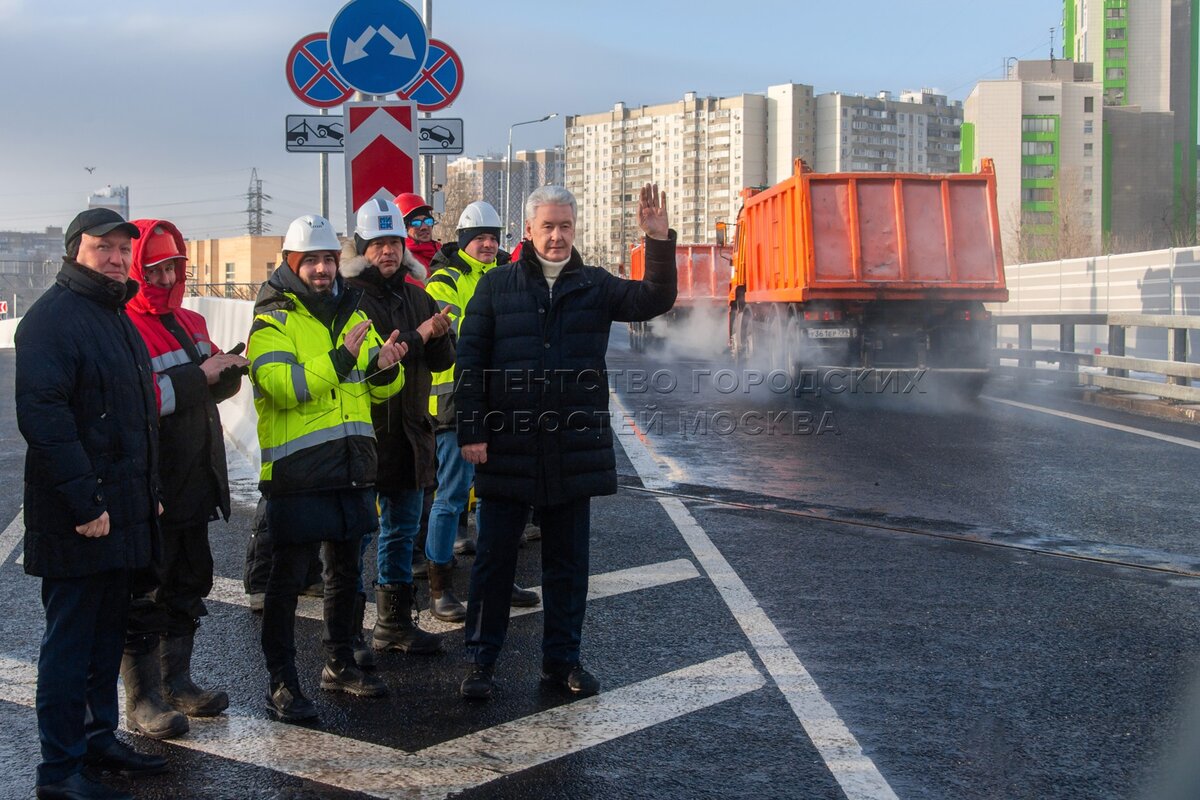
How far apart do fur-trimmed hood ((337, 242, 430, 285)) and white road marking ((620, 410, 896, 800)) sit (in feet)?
7.12

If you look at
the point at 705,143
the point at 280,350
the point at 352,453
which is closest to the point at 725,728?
the point at 352,453

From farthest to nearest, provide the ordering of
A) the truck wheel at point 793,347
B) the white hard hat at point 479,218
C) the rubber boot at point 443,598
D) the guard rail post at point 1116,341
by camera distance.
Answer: the guard rail post at point 1116,341 < the truck wheel at point 793,347 < the white hard hat at point 479,218 < the rubber boot at point 443,598

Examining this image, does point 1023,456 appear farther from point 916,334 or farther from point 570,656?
point 570,656

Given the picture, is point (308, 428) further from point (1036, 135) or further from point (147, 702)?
point (1036, 135)

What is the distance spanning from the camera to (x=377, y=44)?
914cm

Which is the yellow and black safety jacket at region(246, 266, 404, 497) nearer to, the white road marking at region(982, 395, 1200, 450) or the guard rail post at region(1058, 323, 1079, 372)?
the white road marking at region(982, 395, 1200, 450)

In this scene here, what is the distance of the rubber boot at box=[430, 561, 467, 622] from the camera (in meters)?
6.15

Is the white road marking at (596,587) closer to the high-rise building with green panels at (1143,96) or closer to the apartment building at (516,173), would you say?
the apartment building at (516,173)

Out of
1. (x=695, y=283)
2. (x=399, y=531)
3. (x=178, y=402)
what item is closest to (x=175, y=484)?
(x=178, y=402)

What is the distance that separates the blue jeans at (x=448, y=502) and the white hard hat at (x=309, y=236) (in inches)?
59.7

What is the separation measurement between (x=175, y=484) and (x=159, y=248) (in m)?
0.86

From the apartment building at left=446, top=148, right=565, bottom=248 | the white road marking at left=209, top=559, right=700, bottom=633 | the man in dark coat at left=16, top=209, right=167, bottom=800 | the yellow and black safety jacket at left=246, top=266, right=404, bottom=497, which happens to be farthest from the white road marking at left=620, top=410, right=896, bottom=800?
the apartment building at left=446, top=148, right=565, bottom=248

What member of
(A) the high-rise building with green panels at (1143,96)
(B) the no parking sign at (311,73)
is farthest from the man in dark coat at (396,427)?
(A) the high-rise building with green panels at (1143,96)

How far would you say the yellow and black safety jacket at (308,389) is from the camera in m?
4.74
